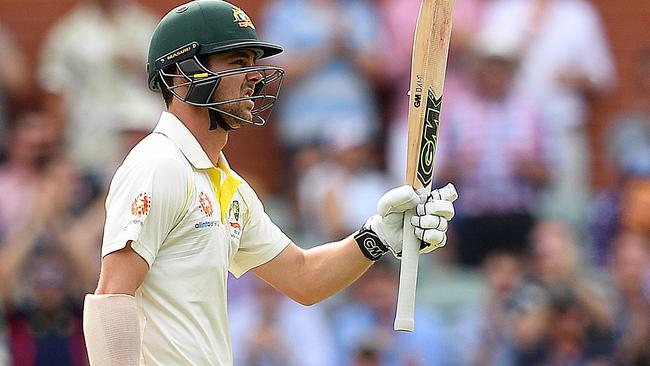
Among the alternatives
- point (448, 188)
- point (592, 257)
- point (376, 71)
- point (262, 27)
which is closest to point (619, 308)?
point (592, 257)

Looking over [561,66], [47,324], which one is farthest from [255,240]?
[561,66]

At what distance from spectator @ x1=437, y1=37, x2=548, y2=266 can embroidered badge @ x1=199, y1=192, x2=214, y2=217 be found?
3.84 meters

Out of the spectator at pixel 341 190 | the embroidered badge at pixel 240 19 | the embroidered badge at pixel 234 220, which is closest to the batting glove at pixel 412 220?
the embroidered badge at pixel 234 220

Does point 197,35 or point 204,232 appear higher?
point 197,35

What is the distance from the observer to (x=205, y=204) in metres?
3.74

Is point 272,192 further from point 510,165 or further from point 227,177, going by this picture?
point 227,177

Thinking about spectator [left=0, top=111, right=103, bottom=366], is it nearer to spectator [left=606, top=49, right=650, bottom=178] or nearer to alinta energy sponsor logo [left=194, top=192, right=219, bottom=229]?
spectator [left=606, top=49, right=650, bottom=178]

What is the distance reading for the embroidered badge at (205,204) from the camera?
372 centimetres

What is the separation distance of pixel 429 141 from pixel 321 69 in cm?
396

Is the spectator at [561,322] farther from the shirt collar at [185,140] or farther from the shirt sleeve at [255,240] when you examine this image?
→ the shirt collar at [185,140]

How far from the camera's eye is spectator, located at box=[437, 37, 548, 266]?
745cm

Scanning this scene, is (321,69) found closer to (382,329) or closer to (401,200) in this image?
(382,329)

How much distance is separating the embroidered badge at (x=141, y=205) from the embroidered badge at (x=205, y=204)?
0.69 ft

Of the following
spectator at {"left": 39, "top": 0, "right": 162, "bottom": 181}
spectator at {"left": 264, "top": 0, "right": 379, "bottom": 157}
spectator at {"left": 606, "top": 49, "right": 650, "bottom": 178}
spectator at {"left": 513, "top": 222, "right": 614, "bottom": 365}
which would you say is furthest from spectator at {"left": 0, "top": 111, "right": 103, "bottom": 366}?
spectator at {"left": 606, "top": 49, "right": 650, "bottom": 178}
